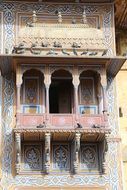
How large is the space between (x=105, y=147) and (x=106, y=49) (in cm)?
255

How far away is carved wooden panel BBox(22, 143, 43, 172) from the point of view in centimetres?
1459

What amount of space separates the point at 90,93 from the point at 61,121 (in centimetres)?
135

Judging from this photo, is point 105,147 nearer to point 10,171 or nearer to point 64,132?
point 64,132

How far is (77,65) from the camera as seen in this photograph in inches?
593

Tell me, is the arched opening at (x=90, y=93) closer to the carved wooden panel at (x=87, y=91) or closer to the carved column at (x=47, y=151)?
the carved wooden panel at (x=87, y=91)

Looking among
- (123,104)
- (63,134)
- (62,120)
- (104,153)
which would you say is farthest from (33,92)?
(123,104)

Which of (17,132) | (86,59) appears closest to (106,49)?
(86,59)

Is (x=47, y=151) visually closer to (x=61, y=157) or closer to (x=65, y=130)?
(x=61, y=157)

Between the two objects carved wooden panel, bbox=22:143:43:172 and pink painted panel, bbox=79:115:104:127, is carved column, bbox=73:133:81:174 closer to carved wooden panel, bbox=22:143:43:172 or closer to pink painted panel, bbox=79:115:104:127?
pink painted panel, bbox=79:115:104:127

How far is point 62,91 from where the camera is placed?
1560cm

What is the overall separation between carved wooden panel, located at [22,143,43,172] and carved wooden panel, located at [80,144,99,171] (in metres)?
1.08

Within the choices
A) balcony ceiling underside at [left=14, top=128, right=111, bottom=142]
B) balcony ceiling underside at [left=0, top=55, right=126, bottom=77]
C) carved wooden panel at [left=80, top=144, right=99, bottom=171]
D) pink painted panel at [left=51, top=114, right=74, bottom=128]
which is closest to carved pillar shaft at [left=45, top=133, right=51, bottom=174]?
balcony ceiling underside at [left=14, top=128, right=111, bottom=142]

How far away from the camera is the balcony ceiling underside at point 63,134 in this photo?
560 inches

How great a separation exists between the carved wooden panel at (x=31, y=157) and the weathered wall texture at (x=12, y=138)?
0.24 m
